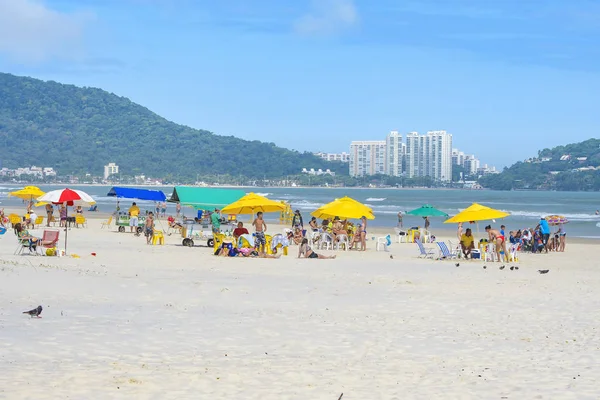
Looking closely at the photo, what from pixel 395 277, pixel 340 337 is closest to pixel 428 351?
pixel 340 337

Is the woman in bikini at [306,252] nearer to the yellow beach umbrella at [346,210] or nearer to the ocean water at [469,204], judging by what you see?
the yellow beach umbrella at [346,210]

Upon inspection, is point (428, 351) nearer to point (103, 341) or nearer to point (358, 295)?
point (103, 341)

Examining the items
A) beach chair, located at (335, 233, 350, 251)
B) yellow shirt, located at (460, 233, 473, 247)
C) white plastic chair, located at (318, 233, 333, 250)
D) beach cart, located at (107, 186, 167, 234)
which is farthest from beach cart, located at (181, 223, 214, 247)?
yellow shirt, located at (460, 233, 473, 247)

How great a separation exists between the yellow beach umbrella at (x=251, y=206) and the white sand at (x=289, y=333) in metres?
6.48

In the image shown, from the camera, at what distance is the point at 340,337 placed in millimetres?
8727

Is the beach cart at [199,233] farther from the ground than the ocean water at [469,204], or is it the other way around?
the beach cart at [199,233]

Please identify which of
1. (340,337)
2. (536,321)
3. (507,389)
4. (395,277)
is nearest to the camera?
(507,389)

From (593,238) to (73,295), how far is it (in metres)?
27.8

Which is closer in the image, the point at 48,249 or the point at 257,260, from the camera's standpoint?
the point at 48,249

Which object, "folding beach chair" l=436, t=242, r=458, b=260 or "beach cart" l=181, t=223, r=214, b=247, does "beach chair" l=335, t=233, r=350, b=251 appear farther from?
"beach cart" l=181, t=223, r=214, b=247

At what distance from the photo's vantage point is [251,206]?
22250 mm

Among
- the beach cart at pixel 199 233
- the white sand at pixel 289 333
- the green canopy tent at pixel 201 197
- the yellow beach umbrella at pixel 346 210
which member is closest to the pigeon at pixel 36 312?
the white sand at pixel 289 333

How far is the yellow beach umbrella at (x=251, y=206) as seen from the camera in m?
22.0

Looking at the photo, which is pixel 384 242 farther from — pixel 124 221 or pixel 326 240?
pixel 124 221
